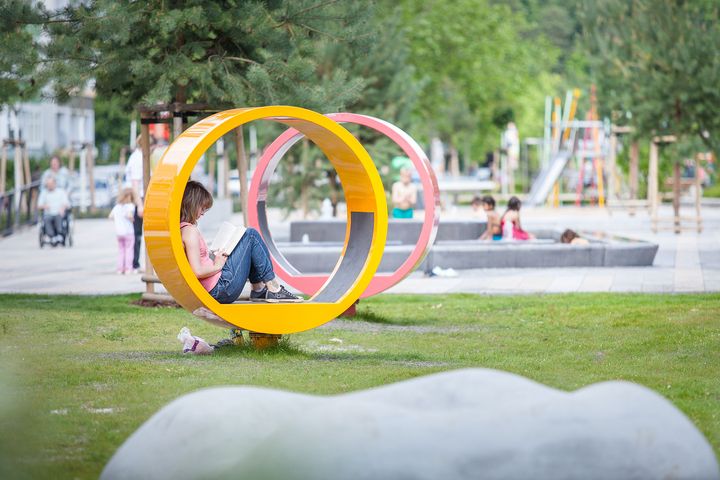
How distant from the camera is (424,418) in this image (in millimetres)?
4367

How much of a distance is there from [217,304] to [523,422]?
16.2 ft

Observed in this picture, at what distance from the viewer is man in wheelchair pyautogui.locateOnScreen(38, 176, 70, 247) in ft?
76.3

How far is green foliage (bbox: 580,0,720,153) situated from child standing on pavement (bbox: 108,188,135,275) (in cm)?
1196

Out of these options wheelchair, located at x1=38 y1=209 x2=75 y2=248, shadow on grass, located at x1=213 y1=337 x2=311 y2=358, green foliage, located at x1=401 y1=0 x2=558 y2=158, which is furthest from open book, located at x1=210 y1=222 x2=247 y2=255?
green foliage, located at x1=401 y1=0 x2=558 y2=158

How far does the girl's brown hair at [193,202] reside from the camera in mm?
9352

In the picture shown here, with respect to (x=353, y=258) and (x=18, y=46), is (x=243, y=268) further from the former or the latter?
(x=18, y=46)

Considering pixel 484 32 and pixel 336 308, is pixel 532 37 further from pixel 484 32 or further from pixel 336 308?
pixel 336 308

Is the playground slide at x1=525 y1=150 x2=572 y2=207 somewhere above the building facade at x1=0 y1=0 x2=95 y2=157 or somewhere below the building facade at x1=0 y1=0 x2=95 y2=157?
below

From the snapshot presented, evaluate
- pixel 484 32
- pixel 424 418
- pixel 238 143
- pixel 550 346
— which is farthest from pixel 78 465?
pixel 484 32

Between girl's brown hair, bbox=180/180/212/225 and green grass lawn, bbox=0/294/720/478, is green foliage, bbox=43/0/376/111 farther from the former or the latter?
girl's brown hair, bbox=180/180/212/225

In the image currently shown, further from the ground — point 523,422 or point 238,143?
point 238,143

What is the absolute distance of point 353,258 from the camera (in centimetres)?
1058

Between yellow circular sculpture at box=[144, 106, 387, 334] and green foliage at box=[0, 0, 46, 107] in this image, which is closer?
yellow circular sculpture at box=[144, 106, 387, 334]

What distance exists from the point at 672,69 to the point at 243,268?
1767 centimetres
